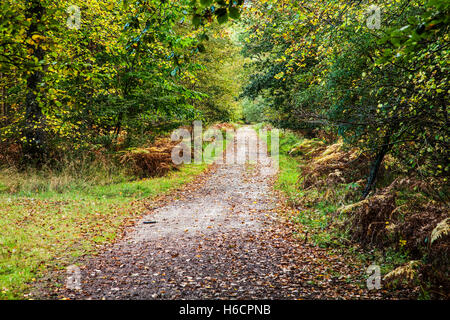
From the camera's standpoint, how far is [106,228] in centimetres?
707

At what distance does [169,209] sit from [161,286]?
456 centimetres

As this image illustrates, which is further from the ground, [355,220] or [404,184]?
[404,184]

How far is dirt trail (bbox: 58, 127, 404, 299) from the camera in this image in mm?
4328

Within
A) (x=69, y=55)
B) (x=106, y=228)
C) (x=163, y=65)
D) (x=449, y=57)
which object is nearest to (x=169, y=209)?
(x=106, y=228)

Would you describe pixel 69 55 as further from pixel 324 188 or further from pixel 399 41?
pixel 399 41

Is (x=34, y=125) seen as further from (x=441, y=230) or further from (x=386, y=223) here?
(x=441, y=230)

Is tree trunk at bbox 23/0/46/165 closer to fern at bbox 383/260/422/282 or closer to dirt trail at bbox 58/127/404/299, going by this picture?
dirt trail at bbox 58/127/404/299

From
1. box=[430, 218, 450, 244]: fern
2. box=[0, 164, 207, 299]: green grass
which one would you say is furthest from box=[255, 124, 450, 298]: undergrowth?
box=[0, 164, 207, 299]: green grass

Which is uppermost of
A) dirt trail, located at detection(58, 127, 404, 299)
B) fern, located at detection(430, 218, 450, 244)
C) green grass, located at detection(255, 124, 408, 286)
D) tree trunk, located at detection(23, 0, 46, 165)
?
tree trunk, located at detection(23, 0, 46, 165)

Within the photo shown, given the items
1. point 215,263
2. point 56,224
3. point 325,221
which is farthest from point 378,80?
point 56,224

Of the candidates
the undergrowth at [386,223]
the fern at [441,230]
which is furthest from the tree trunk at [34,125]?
the fern at [441,230]

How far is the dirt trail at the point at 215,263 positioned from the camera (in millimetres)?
4328

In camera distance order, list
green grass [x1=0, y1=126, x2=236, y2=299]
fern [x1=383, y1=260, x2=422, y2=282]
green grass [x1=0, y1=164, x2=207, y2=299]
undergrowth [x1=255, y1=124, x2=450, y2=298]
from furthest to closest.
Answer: green grass [x1=0, y1=126, x2=236, y2=299], green grass [x1=0, y1=164, x2=207, y2=299], undergrowth [x1=255, y1=124, x2=450, y2=298], fern [x1=383, y1=260, x2=422, y2=282]

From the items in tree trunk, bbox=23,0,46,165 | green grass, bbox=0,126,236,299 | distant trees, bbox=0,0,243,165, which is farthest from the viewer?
tree trunk, bbox=23,0,46,165
